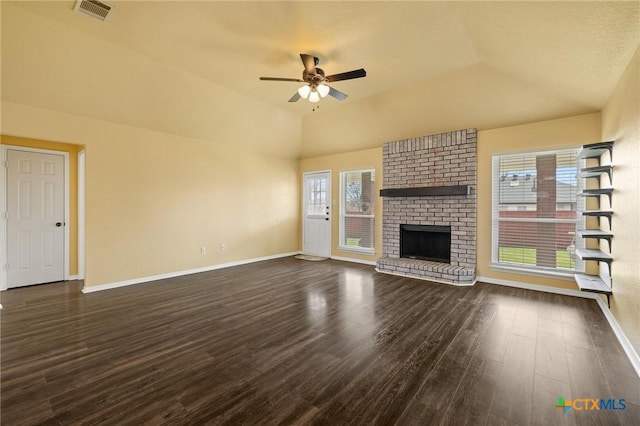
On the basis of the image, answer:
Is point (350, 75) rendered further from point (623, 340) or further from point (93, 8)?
point (623, 340)

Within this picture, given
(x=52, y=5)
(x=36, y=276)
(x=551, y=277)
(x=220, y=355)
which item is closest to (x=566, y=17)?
(x=551, y=277)

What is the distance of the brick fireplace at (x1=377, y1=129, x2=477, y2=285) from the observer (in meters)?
4.88

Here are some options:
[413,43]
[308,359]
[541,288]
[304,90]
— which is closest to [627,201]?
[541,288]

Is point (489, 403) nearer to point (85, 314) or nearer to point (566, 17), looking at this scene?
point (566, 17)

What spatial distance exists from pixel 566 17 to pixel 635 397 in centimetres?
284

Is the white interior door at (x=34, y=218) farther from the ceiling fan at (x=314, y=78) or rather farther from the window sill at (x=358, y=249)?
the window sill at (x=358, y=249)

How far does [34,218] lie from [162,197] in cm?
202

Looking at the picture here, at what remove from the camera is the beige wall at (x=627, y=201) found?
2303 mm

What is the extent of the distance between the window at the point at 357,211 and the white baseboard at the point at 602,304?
2465 mm

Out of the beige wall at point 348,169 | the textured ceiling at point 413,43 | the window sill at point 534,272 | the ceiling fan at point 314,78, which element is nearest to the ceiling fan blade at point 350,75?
the ceiling fan at point 314,78

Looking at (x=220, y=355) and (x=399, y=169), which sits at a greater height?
(x=399, y=169)

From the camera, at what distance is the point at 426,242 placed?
5520 millimetres

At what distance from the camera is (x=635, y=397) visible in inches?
74.9

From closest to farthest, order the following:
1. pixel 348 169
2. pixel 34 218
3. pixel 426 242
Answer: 1. pixel 34 218
2. pixel 426 242
3. pixel 348 169
